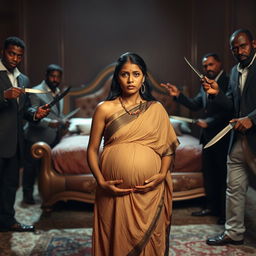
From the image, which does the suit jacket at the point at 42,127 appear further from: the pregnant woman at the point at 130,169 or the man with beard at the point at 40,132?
the pregnant woman at the point at 130,169

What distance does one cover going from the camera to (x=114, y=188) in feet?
5.74

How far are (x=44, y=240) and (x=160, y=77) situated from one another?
307cm

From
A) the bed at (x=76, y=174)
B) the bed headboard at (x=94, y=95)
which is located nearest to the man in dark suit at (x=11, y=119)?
the bed at (x=76, y=174)

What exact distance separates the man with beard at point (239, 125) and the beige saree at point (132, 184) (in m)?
0.80

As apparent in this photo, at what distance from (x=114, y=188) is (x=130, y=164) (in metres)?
0.14

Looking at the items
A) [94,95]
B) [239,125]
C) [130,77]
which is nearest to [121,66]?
[130,77]

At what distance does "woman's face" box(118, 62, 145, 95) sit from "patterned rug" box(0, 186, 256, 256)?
4.62 ft

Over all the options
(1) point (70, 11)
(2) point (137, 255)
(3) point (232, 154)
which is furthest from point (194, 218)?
(1) point (70, 11)

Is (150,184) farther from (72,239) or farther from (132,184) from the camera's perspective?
(72,239)

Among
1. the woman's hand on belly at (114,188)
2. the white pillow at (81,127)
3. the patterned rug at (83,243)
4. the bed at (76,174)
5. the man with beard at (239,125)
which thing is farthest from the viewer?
the white pillow at (81,127)

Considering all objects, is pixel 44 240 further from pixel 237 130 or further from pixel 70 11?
pixel 70 11

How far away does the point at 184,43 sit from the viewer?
519 centimetres

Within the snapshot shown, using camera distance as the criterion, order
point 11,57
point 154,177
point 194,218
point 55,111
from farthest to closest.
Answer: point 55,111 < point 194,218 < point 11,57 < point 154,177

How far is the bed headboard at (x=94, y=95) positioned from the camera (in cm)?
511
